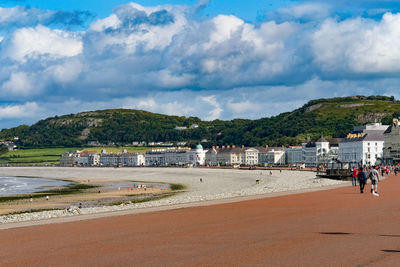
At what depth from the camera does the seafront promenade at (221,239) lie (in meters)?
11.2

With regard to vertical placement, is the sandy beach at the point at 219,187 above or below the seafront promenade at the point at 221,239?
below

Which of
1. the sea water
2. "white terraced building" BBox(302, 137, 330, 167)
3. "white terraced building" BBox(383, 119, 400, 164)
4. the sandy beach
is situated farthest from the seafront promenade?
"white terraced building" BBox(302, 137, 330, 167)

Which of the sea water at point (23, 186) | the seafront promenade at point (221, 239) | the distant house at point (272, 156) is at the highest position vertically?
the distant house at point (272, 156)

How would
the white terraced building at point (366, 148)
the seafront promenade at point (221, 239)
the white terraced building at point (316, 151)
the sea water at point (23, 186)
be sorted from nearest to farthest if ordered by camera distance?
the seafront promenade at point (221, 239) < the sea water at point (23, 186) < the white terraced building at point (366, 148) < the white terraced building at point (316, 151)

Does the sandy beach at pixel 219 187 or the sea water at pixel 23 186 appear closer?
the sandy beach at pixel 219 187

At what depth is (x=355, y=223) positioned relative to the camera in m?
16.7

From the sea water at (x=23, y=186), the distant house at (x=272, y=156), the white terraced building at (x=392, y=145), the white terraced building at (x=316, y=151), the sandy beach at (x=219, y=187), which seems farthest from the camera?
the distant house at (x=272, y=156)

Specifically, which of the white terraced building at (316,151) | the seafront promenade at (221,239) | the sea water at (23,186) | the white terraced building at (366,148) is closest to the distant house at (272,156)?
the white terraced building at (316,151)

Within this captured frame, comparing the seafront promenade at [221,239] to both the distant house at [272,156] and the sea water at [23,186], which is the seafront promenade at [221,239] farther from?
the distant house at [272,156]

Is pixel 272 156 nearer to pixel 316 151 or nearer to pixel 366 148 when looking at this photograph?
pixel 316 151

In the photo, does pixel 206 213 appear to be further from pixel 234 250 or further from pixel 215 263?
pixel 215 263

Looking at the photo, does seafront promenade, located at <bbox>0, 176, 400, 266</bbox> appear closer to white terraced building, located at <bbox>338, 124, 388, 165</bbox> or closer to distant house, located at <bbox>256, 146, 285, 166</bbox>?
white terraced building, located at <bbox>338, 124, 388, 165</bbox>

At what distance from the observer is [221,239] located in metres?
14.1

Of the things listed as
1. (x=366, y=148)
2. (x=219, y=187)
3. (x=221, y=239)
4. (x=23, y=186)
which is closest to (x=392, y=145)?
(x=366, y=148)
